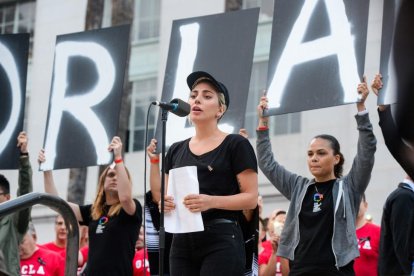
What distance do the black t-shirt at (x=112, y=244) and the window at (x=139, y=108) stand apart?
11.5 metres

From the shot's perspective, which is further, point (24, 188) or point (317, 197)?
point (24, 188)

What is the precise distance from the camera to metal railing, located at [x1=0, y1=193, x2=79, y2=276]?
15.2 ft

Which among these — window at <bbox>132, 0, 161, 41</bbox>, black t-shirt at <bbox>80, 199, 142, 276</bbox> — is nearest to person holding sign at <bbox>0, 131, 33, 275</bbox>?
black t-shirt at <bbox>80, 199, 142, 276</bbox>

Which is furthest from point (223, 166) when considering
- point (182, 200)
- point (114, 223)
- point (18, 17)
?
point (18, 17)

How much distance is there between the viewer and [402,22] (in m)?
4.72

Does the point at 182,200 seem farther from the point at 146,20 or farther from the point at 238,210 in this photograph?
the point at 146,20

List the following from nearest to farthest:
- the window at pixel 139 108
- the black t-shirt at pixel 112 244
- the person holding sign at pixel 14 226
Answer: the black t-shirt at pixel 112 244
the person holding sign at pixel 14 226
the window at pixel 139 108

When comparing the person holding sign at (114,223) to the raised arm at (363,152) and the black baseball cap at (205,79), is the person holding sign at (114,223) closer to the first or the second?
the black baseball cap at (205,79)

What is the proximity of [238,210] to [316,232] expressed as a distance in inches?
35.1

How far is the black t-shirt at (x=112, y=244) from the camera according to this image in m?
6.50

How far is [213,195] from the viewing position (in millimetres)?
4996

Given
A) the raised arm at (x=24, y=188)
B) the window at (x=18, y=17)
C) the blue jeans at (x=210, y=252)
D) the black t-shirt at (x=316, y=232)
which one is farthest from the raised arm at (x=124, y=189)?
the window at (x=18, y=17)

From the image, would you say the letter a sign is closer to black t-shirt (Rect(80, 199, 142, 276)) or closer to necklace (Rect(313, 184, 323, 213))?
necklace (Rect(313, 184, 323, 213))

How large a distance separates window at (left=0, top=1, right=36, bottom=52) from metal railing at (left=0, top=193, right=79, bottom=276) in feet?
51.8
